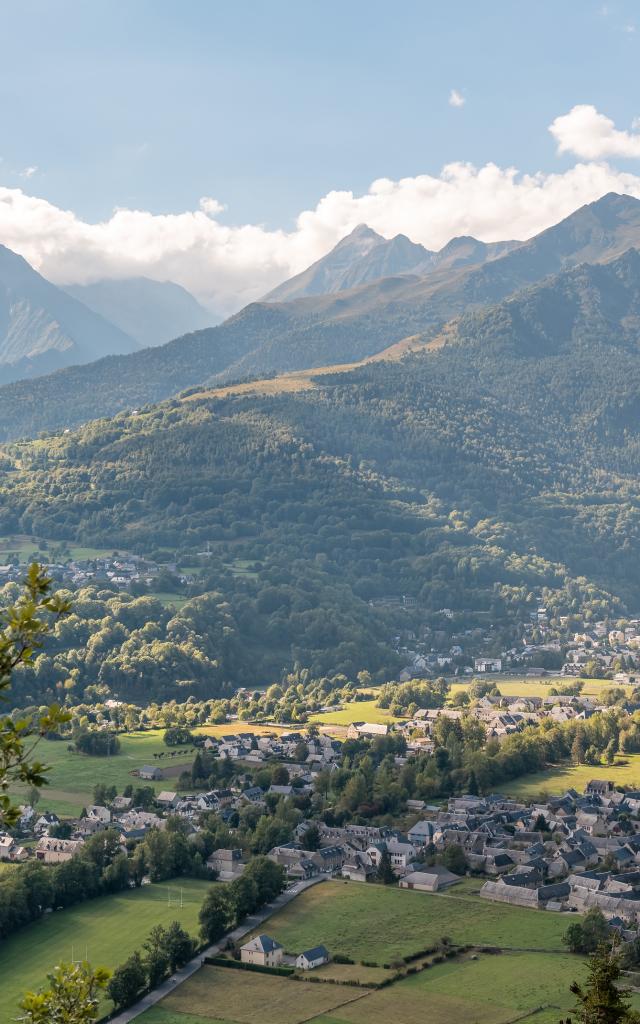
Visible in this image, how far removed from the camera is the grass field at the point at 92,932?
48.9m

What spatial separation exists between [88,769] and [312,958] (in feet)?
120

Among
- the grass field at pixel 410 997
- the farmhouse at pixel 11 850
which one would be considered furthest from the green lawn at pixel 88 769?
the grass field at pixel 410 997

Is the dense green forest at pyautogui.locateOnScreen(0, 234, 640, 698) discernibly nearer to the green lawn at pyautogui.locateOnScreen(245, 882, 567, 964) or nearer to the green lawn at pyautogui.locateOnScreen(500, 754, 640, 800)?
the green lawn at pyautogui.locateOnScreen(500, 754, 640, 800)

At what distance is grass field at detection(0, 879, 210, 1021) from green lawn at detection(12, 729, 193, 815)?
15.2 m

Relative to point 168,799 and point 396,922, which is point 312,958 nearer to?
point 396,922

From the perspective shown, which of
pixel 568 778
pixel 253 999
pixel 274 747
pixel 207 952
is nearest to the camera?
pixel 253 999

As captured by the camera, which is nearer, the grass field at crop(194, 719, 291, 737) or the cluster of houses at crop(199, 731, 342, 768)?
the cluster of houses at crop(199, 731, 342, 768)

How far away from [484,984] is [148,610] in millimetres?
87990

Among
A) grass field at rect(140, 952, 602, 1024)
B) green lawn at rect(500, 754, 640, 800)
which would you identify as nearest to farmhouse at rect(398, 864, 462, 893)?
grass field at rect(140, 952, 602, 1024)

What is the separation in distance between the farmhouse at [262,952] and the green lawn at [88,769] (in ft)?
79.1

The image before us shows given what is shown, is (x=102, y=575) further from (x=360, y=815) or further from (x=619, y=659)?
(x=360, y=815)

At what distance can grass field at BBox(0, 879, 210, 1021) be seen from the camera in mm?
48906

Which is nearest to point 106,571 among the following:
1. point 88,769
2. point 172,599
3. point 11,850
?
point 172,599

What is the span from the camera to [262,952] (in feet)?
161
